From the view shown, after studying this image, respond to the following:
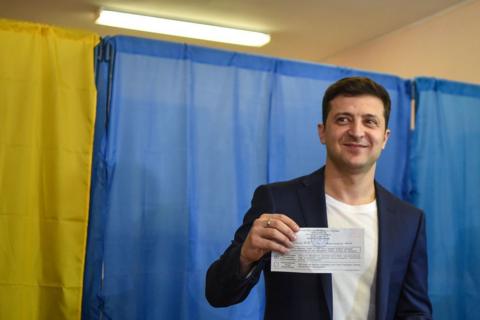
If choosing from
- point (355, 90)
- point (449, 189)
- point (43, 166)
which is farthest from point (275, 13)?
point (355, 90)

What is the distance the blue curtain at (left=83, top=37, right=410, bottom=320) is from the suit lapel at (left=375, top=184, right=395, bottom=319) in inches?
36.1

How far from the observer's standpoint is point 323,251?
3.48 feet

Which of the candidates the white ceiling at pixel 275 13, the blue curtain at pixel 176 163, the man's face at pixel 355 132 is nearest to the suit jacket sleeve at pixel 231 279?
the man's face at pixel 355 132

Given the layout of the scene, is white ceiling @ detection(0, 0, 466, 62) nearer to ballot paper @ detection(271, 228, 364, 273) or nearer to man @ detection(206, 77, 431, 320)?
man @ detection(206, 77, 431, 320)

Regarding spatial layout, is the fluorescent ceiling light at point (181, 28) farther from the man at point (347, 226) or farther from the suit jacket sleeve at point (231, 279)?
the suit jacket sleeve at point (231, 279)

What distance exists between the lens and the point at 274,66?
2.23m

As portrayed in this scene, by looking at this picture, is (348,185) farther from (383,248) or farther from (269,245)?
(269,245)

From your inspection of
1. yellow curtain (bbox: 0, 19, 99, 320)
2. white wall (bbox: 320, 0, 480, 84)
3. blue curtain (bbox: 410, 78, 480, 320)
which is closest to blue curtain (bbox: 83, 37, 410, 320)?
yellow curtain (bbox: 0, 19, 99, 320)

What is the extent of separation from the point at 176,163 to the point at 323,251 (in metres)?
1.08

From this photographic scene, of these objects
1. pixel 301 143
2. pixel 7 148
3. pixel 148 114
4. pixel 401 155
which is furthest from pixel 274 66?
pixel 7 148

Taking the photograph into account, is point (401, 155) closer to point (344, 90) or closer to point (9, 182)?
point (344, 90)

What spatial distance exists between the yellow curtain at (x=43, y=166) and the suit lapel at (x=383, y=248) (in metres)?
1.16

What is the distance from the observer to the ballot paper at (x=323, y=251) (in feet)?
3.48

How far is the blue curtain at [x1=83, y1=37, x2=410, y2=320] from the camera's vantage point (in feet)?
6.23
